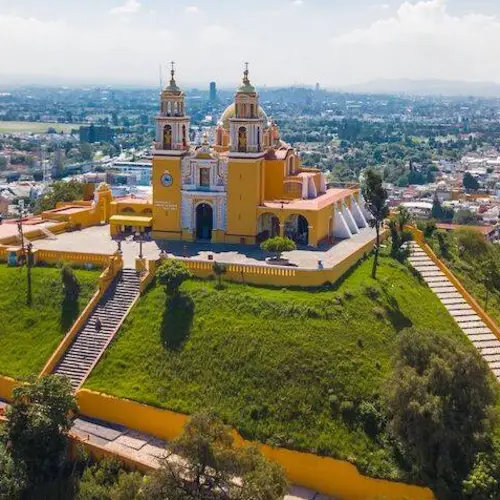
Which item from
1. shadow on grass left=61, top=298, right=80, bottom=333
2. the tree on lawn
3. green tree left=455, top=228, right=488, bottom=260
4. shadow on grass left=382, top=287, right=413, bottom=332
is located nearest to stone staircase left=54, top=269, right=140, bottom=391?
shadow on grass left=61, top=298, right=80, bottom=333

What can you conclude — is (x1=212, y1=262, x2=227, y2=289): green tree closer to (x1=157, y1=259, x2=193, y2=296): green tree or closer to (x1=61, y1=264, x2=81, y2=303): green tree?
(x1=157, y1=259, x2=193, y2=296): green tree

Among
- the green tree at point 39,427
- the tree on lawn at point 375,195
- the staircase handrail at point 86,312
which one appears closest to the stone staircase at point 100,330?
the staircase handrail at point 86,312

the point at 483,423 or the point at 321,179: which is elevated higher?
the point at 321,179

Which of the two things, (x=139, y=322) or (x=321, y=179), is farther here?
(x=321, y=179)

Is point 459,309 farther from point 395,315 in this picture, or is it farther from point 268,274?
point 268,274

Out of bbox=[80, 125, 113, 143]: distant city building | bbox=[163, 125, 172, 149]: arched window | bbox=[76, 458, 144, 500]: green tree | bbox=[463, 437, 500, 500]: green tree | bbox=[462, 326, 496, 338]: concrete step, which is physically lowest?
bbox=[80, 125, 113, 143]: distant city building

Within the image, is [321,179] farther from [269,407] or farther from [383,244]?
[269,407]

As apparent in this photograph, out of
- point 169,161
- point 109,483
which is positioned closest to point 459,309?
point 169,161

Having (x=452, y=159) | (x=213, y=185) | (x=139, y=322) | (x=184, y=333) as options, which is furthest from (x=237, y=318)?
(x=452, y=159)
